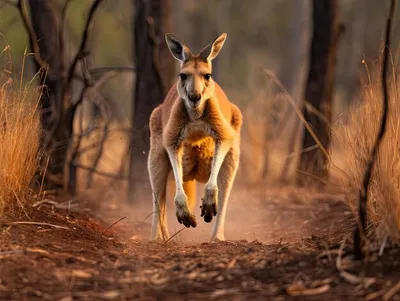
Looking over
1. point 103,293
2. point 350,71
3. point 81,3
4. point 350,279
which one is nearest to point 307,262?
point 350,279

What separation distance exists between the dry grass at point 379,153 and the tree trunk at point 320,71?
4166mm

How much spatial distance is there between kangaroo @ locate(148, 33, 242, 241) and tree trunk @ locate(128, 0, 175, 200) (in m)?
2.38

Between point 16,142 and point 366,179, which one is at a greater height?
point 16,142

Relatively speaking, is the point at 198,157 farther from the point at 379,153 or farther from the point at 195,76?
the point at 379,153

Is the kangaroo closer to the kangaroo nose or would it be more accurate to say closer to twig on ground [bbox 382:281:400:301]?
the kangaroo nose

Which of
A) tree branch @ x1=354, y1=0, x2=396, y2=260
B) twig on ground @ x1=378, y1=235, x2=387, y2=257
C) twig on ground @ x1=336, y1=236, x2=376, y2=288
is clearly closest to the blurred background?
tree branch @ x1=354, y1=0, x2=396, y2=260

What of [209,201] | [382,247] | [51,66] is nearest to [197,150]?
[209,201]

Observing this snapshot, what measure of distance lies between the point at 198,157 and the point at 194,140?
23 cm

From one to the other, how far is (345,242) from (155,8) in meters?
5.61

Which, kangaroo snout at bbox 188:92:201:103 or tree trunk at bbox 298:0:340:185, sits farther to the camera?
tree trunk at bbox 298:0:340:185

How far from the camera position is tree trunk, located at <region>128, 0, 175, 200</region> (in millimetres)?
9812

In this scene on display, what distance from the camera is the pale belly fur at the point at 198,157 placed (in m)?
6.92

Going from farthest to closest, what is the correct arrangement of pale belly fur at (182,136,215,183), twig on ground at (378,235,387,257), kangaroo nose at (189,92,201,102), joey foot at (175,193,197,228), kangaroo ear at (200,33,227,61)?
pale belly fur at (182,136,215,183), kangaroo ear at (200,33,227,61), joey foot at (175,193,197,228), kangaroo nose at (189,92,201,102), twig on ground at (378,235,387,257)

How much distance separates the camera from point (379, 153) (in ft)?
17.3
